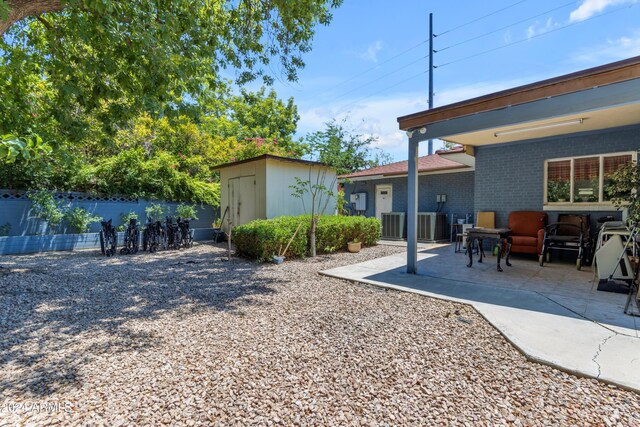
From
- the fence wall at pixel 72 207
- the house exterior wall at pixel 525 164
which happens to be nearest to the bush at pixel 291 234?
the house exterior wall at pixel 525 164

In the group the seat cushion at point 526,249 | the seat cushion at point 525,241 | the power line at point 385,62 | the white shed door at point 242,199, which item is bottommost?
the seat cushion at point 526,249

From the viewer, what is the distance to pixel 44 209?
28.5 feet

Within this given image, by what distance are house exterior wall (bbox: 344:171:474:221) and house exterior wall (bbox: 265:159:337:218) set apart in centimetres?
366

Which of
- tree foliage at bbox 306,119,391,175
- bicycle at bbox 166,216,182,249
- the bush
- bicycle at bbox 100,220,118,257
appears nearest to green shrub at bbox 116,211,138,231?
bicycle at bbox 166,216,182,249

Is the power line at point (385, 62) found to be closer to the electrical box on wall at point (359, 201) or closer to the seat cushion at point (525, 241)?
the electrical box on wall at point (359, 201)

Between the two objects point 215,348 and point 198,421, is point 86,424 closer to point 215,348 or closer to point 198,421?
point 198,421

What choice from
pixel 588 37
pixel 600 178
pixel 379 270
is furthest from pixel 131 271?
pixel 588 37

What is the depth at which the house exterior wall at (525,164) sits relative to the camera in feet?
20.5

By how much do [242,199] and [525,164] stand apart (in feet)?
26.1

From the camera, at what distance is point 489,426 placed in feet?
5.74

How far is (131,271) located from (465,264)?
22.1ft

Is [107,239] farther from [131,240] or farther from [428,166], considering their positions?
[428,166]

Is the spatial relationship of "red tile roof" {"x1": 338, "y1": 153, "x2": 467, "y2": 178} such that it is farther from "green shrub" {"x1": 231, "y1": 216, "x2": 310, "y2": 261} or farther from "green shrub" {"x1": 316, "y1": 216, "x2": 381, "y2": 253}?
"green shrub" {"x1": 231, "y1": 216, "x2": 310, "y2": 261}

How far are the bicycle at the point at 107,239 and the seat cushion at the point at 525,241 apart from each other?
960cm
